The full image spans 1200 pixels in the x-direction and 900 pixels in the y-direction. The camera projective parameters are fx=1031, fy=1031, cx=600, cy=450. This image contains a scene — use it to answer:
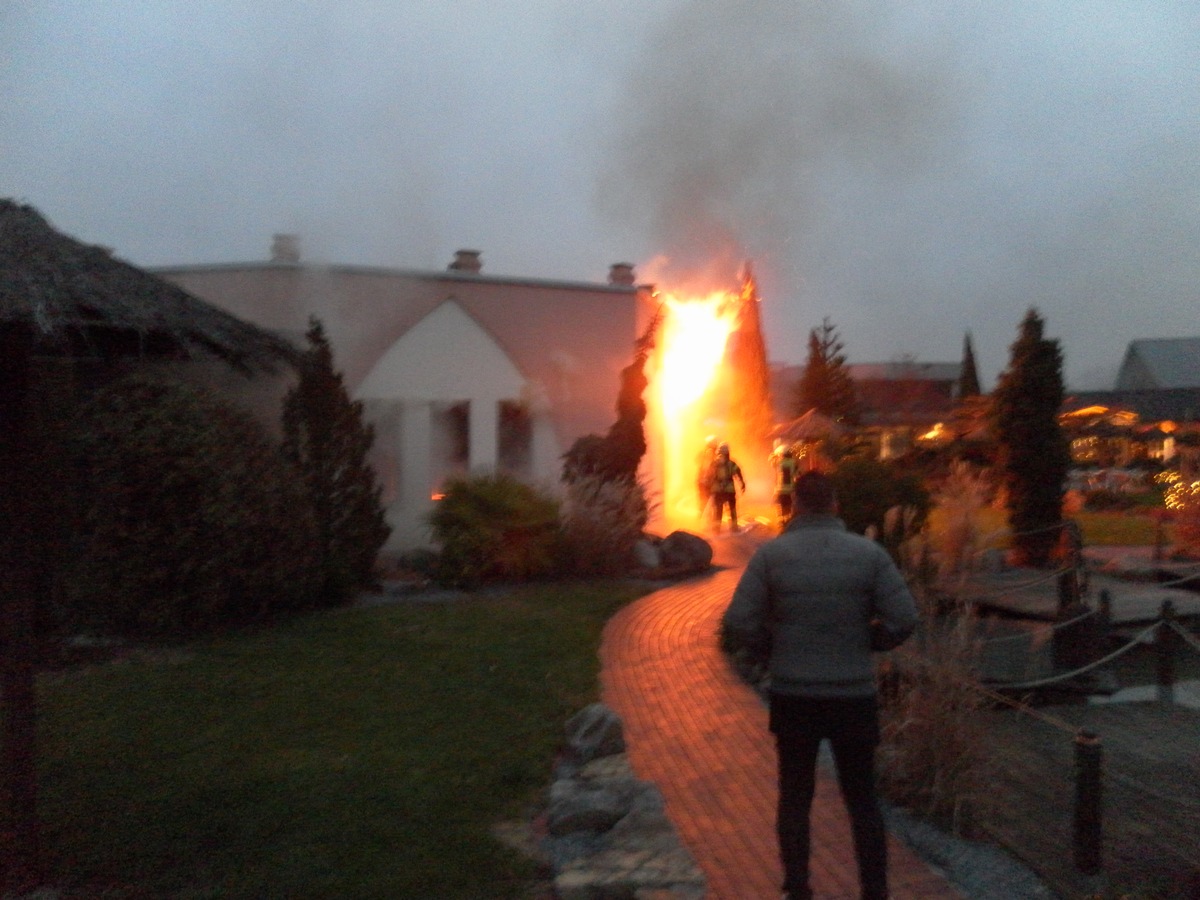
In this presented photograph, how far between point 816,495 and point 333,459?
7569 mm

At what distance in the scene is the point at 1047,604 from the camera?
10445 mm

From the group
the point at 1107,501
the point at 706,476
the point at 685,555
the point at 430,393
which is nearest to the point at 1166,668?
the point at 685,555

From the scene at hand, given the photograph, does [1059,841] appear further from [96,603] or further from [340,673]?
[96,603]

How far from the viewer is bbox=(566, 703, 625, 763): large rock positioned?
229 inches

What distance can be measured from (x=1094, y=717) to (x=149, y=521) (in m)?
7.58

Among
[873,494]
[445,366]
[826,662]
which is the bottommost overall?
[826,662]

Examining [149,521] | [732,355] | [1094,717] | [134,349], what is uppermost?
[732,355]

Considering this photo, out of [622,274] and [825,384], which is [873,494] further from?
[825,384]

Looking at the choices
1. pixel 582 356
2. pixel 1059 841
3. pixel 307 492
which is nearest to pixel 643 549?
pixel 582 356

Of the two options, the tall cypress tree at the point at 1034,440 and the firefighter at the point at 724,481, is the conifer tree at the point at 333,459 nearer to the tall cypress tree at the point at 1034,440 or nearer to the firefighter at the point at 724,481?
the firefighter at the point at 724,481

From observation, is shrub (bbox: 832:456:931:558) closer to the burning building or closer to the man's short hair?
the burning building

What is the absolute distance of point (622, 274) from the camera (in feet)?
51.4

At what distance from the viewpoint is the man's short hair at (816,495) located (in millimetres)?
3994

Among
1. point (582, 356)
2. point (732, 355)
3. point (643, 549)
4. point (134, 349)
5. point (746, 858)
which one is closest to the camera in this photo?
point (746, 858)
